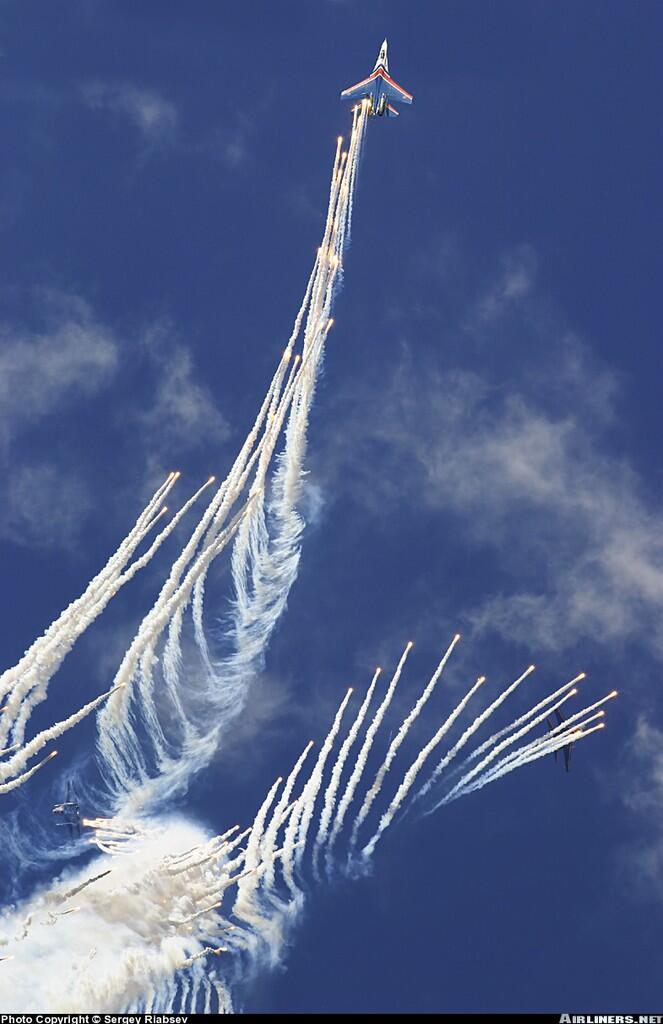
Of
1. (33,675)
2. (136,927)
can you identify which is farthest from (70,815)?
(33,675)

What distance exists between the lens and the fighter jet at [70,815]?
19625 centimetres

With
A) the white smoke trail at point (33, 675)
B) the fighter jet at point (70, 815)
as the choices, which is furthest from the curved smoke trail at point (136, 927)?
the white smoke trail at point (33, 675)

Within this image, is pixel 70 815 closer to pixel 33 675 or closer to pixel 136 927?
pixel 136 927

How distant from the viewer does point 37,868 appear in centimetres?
19650

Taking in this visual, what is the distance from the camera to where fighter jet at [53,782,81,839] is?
196250mm

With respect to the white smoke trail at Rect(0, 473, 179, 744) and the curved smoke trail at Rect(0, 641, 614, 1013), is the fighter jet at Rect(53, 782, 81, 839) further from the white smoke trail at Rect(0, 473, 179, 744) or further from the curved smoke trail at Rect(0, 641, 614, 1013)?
the white smoke trail at Rect(0, 473, 179, 744)

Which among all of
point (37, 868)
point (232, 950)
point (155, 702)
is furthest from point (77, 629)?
point (232, 950)

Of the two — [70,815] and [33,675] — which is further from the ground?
[33,675]

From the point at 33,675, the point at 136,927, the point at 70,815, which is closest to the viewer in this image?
the point at 33,675

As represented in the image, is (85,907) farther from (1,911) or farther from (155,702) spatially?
(155,702)

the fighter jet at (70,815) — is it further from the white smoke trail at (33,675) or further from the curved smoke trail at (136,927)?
the white smoke trail at (33,675)

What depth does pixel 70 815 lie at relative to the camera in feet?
644

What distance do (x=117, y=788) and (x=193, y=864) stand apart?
10.9 meters

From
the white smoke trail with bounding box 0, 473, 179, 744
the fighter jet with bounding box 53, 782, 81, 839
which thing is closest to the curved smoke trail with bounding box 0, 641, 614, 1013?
the fighter jet with bounding box 53, 782, 81, 839
